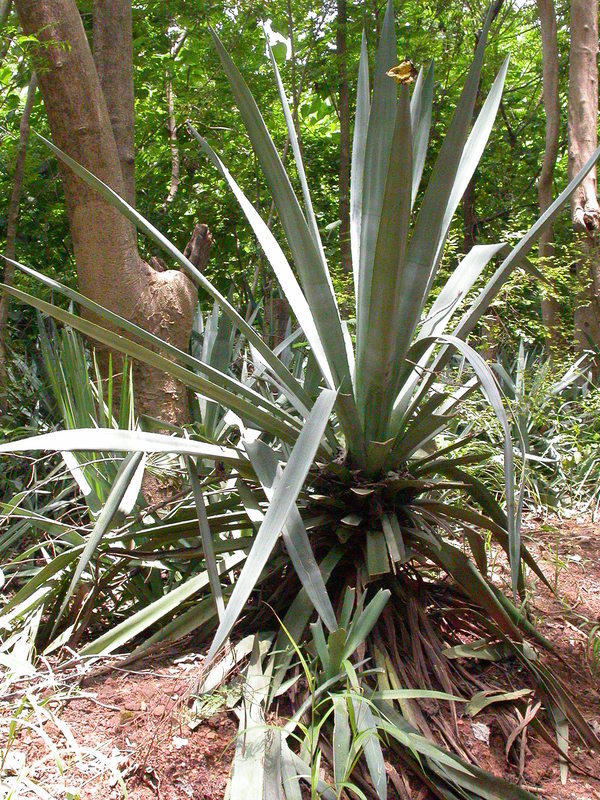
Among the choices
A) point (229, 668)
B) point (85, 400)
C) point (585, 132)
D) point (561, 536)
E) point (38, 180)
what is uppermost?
point (585, 132)

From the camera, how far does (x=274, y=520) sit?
1.37 m

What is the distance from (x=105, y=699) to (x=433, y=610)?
865 mm

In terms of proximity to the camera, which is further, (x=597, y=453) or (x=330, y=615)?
(x=597, y=453)

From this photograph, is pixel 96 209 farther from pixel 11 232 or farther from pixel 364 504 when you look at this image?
pixel 364 504

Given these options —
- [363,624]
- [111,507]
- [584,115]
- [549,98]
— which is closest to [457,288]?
[363,624]

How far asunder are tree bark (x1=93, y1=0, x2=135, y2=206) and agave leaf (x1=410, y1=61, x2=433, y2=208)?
4.79 ft

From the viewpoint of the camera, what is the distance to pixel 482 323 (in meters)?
3.20

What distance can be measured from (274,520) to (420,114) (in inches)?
56.6

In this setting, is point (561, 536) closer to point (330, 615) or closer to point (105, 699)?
point (330, 615)

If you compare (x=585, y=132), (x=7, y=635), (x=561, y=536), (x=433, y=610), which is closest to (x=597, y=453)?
(x=561, y=536)

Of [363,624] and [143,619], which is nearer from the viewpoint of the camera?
[363,624]

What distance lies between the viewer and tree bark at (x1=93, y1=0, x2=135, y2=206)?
3275 mm

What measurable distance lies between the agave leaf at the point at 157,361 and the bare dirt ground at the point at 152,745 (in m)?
0.58

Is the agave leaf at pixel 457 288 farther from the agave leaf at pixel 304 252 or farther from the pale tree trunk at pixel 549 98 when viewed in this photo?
the pale tree trunk at pixel 549 98
